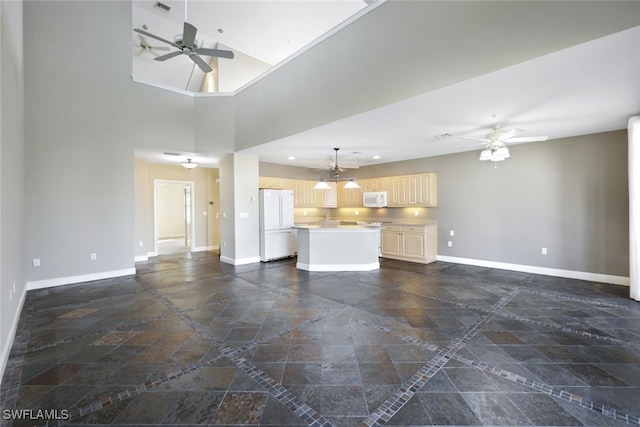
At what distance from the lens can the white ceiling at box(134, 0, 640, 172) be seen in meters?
2.52

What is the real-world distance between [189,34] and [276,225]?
440cm

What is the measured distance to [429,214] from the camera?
723 cm

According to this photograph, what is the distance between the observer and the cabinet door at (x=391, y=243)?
7121mm

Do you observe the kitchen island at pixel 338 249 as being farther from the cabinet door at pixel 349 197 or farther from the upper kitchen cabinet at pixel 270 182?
the cabinet door at pixel 349 197

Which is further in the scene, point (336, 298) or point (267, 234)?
point (267, 234)

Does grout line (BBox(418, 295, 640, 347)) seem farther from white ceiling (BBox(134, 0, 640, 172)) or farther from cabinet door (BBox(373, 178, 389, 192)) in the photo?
cabinet door (BBox(373, 178, 389, 192))

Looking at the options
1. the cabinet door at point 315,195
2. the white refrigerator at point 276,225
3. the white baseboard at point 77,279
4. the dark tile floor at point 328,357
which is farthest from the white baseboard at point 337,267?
the white baseboard at point 77,279

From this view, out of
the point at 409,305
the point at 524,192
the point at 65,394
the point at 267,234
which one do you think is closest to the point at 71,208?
the point at 267,234

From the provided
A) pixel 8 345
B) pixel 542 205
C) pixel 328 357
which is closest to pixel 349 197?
pixel 542 205

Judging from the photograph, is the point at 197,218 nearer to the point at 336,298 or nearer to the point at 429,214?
the point at 336,298

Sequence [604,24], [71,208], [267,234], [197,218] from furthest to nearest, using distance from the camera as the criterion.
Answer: [197,218]
[267,234]
[71,208]
[604,24]

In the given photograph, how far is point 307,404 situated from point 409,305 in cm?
232

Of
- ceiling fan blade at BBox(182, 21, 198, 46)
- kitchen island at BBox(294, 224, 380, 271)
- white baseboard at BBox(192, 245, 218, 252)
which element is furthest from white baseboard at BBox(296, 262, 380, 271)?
white baseboard at BBox(192, 245, 218, 252)

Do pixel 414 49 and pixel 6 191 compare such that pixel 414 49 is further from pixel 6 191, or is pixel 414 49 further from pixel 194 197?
pixel 194 197
